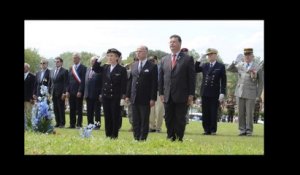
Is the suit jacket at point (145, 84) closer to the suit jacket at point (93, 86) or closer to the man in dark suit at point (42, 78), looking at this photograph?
the suit jacket at point (93, 86)

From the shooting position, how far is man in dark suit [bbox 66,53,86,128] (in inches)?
541

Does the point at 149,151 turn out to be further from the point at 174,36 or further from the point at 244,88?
the point at 244,88

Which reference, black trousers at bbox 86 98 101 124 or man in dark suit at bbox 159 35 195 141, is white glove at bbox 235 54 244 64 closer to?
black trousers at bbox 86 98 101 124

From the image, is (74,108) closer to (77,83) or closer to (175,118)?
(77,83)

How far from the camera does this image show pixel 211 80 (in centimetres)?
1201

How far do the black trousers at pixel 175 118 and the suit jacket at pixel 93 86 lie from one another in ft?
15.0

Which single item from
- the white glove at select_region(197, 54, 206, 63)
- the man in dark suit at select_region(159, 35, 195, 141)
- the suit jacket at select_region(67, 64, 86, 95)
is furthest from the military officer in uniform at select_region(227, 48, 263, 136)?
the suit jacket at select_region(67, 64, 86, 95)

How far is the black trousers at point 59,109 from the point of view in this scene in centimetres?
1419

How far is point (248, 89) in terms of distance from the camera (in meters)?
11.9

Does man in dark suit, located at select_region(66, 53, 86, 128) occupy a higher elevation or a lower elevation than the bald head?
lower

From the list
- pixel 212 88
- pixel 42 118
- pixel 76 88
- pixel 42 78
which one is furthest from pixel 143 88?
pixel 42 78

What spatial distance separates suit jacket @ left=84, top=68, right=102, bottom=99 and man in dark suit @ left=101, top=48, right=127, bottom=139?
3126 millimetres

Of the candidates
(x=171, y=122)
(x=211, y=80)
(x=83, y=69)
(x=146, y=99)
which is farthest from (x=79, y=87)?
(x=171, y=122)

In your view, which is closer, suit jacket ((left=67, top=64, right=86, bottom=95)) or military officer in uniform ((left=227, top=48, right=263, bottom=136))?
military officer in uniform ((left=227, top=48, right=263, bottom=136))
